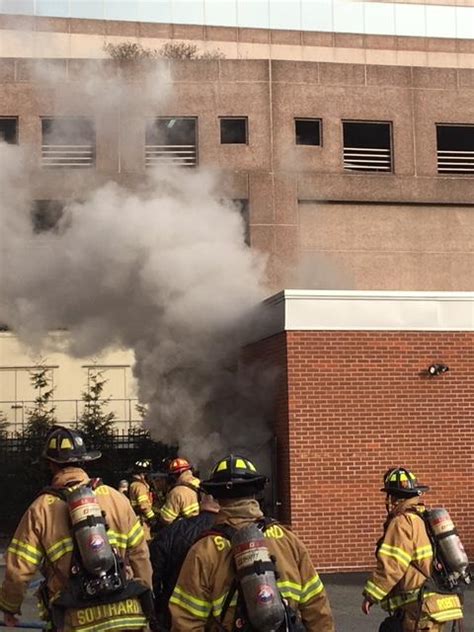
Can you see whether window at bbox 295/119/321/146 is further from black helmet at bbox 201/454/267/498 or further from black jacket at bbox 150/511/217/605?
black helmet at bbox 201/454/267/498

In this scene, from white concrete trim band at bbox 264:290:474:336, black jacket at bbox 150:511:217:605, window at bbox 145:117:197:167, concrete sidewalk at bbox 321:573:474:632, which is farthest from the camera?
window at bbox 145:117:197:167

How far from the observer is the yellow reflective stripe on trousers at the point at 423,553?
5578 mm

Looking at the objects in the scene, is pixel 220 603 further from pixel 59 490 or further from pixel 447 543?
pixel 447 543

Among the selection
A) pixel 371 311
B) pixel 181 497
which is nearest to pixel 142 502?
pixel 181 497

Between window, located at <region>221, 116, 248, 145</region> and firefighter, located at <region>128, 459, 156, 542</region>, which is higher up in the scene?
window, located at <region>221, 116, 248, 145</region>

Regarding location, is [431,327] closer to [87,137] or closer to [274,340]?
[274,340]

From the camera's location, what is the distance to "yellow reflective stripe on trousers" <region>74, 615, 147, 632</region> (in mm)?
4289

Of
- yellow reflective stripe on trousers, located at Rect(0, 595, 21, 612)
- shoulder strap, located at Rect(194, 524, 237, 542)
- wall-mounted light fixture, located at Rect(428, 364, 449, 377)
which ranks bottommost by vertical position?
yellow reflective stripe on trousers, located at Rect(0, 595, 21, 612)

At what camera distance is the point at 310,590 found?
152 inches

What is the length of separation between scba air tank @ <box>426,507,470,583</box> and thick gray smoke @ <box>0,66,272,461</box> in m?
7.33

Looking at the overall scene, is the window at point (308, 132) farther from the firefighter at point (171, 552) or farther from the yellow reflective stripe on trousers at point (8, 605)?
the yellow reflective stripe on trousers at point (8, 605)

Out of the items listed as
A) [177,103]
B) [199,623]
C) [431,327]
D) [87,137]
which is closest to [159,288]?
[431,327]

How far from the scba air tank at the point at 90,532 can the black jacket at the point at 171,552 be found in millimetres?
1172

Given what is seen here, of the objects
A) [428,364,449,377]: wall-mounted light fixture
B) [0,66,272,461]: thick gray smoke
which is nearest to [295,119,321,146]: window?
[0,66,272,461]: thick gray smoke
